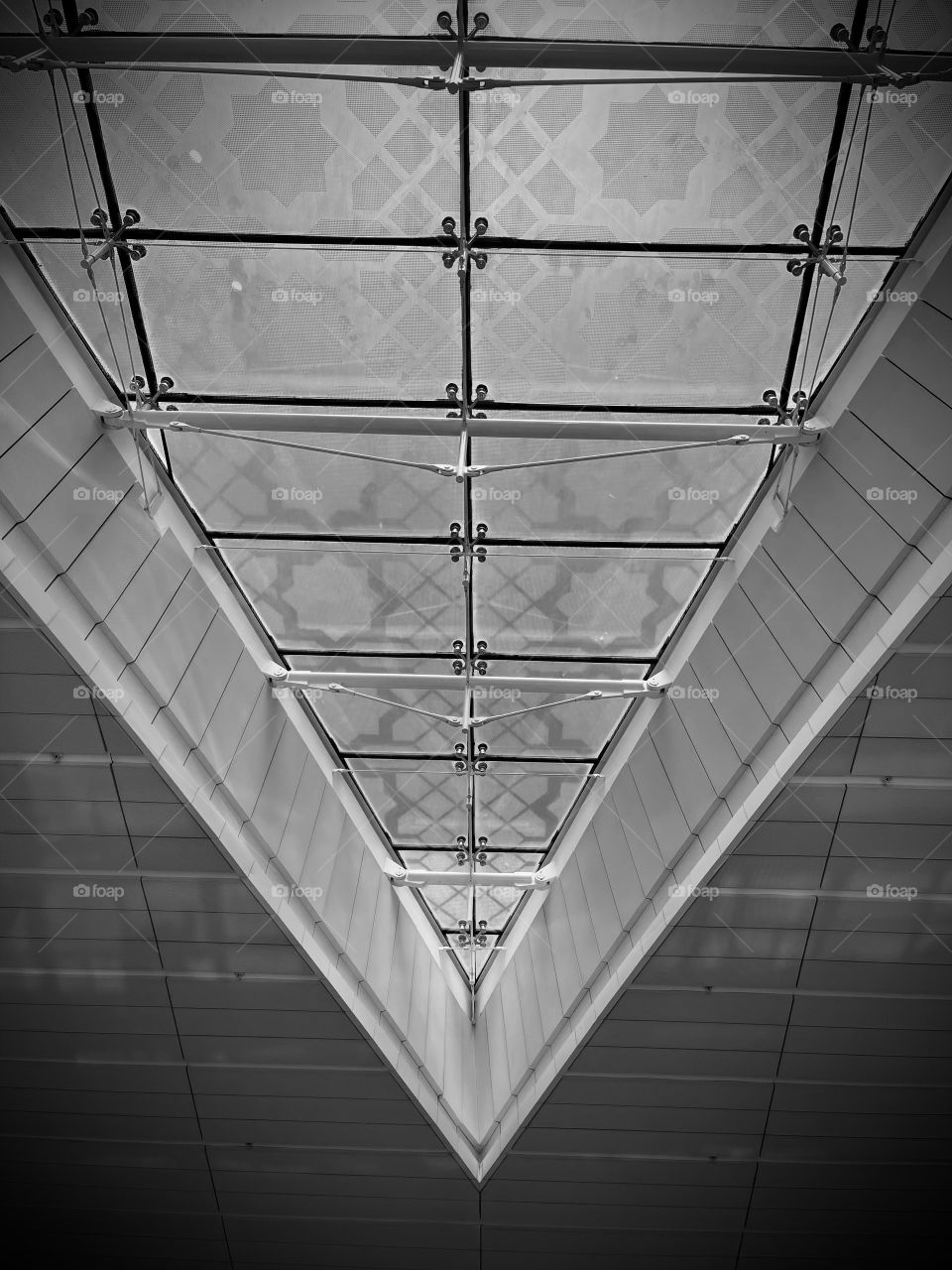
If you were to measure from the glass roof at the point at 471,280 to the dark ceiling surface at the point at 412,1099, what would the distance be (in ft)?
10.5

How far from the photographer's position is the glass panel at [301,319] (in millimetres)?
9125

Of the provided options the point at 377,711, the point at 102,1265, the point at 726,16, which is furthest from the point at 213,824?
the point at 102,1265

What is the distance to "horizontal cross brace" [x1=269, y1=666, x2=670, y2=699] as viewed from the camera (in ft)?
41.4

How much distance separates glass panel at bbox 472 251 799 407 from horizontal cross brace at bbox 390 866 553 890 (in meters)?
8.86

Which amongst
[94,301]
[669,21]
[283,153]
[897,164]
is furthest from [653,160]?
[94,301]

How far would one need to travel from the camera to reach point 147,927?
11.8m

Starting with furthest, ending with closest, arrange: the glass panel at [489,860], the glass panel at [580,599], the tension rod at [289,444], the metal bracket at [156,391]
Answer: the glass panel at [489,860] < the glass panel at [580,599] < the tension rod at [289,444] < the metal bracket at [156,391]

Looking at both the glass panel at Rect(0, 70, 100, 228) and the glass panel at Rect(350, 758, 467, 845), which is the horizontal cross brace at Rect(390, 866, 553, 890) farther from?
the glass panel at Rect(0, 70, 100, 228)

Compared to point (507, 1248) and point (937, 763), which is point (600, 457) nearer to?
point (937, 763)

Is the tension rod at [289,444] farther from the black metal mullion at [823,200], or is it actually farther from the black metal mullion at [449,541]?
the black metal mullion at [823,200]

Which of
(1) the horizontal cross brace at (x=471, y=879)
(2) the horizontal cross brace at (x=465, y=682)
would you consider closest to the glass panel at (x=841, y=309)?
(2) the horizontal cross brace at (x=465, y=682)

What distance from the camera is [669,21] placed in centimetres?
769

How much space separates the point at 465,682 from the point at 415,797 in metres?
3.19

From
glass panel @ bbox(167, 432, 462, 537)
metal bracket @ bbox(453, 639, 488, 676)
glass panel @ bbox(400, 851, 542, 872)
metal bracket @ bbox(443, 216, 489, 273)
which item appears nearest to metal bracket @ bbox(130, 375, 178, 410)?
glass panel @ bbox(167, 432, 462, 537)
